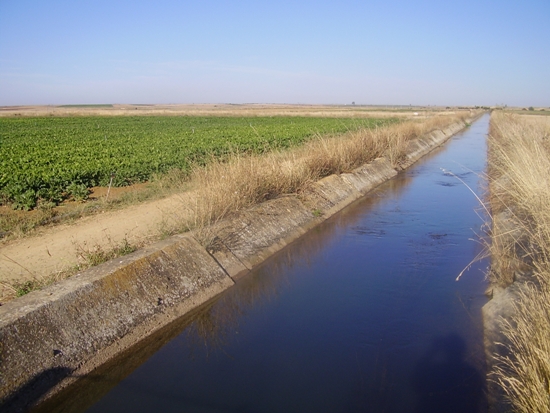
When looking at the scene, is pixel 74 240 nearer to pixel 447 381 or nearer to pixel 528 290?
pixel 447 381

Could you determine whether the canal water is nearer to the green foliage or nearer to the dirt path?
the dirt path

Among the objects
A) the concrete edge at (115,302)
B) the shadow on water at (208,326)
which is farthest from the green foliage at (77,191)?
the shadow on water at (208,326)

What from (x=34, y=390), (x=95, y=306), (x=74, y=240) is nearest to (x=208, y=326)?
(x=95, y=306)

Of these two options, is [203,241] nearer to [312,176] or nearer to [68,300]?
[68,300]

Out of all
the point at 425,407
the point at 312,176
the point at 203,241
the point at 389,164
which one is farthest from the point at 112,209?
the point at 389,164

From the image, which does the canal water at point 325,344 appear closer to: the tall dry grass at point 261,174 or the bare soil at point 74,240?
the tall dry grass at point 261,174
